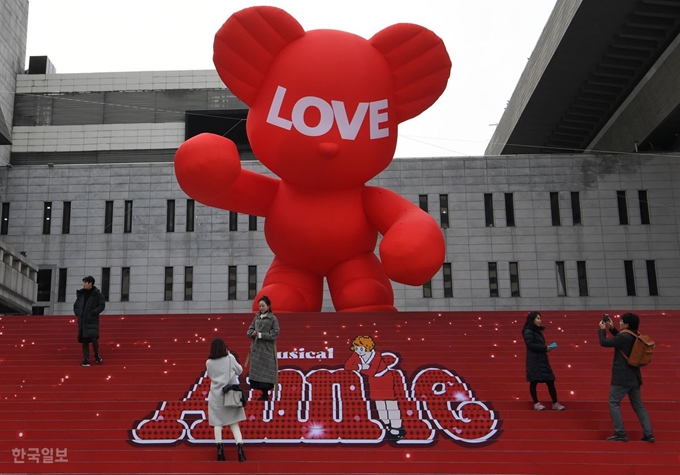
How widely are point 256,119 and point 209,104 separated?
23.9 m

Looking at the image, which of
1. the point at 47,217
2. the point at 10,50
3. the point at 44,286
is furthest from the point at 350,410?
the point at 10,50

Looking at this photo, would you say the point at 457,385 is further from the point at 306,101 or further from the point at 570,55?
the point at 570,55

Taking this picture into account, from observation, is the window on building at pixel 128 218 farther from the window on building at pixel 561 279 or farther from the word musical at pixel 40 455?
the word musical at pixel 40 455

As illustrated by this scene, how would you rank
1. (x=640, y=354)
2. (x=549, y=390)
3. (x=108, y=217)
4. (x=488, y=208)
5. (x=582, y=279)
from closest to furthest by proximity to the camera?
(x=640, y=354), (x=549, y=390), (x=582, y=279), (x=488, y=208), (x=108, y=217)

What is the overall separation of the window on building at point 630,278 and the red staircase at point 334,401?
580 inches

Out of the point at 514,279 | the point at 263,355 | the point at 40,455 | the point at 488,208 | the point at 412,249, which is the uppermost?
the point at 488,208

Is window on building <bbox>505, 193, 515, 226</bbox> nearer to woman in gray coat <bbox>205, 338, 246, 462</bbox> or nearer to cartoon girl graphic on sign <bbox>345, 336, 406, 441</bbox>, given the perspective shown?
cartoon girl graphic on sign <bbox>345, 336, 406, 441</bbox>

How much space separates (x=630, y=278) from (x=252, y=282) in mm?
12946

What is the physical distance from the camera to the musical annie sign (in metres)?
8.11

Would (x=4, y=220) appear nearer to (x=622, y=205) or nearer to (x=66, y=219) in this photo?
(x=66, y=219)

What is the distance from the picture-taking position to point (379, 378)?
9688 mm

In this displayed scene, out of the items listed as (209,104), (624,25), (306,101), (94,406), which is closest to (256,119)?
(306,101)

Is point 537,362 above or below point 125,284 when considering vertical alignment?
below

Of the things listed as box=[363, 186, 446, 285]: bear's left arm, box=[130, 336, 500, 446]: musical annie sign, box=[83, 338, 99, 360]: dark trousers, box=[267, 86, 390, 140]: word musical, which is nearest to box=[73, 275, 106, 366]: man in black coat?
box=[83, 338, 99, 360]: dark trousers
